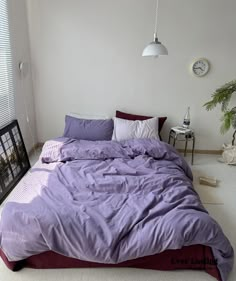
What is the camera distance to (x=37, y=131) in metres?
4.10

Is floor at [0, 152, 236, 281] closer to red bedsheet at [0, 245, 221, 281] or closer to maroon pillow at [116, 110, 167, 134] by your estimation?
red bedsheet at [0, 245, 221, 281]

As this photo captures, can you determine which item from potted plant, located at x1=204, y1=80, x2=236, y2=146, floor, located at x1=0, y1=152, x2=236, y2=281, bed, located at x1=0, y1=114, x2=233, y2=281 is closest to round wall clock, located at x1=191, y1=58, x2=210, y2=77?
potted plant, located at x1=204, y1=80, x2=236, y2=146

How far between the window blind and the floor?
0.90m

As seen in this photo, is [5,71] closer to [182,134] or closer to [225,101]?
[182,134]

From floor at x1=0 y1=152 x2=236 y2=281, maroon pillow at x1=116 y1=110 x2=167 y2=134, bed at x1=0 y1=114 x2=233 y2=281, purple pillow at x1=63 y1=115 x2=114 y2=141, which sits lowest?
floor at x1=0 y1=152 x2=236 y2=281

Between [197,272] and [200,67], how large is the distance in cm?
282

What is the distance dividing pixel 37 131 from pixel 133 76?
1.81m

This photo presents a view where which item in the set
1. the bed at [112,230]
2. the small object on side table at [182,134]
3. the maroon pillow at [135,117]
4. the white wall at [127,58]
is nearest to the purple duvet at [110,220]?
the bed at [112,230]

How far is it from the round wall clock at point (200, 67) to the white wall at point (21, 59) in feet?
8.07

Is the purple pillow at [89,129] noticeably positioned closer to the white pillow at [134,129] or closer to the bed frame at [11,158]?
the white pillow at [134,129]

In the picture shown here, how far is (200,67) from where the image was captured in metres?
3.64

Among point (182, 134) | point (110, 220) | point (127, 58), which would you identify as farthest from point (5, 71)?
point (182, 134)

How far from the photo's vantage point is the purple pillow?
11.3ft

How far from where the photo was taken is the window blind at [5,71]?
2.92 metres
